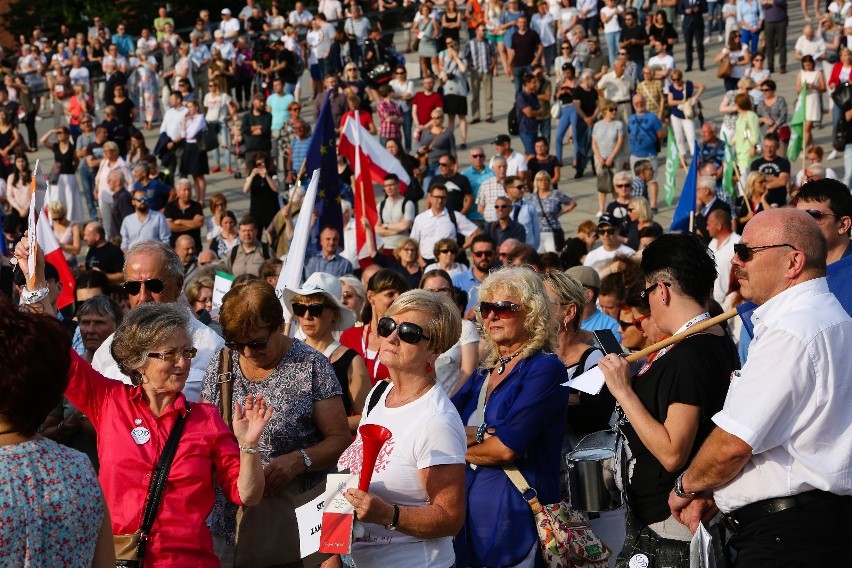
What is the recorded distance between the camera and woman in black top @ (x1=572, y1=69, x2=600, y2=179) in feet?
66.6

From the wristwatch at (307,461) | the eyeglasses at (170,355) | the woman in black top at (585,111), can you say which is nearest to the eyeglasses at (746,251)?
the wristwatch at (307,461)

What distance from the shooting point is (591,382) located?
4.70 metres

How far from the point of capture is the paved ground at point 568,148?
1959cm

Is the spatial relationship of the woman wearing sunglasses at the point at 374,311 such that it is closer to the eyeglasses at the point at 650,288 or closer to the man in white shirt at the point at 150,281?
the man in white shirt at the point at 150,281

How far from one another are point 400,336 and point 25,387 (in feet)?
5.39

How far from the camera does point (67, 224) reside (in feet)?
54.0

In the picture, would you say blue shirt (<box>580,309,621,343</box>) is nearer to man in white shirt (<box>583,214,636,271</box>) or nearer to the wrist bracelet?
the wrist bracelet

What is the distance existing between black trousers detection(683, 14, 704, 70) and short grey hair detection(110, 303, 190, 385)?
2282 cm

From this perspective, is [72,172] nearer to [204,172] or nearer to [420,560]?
[204,172]

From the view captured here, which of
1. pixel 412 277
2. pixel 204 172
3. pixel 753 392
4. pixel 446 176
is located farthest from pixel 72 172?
pixel 753 392

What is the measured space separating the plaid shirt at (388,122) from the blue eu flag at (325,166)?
911cm

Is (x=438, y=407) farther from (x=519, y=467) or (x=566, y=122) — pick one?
(x=566, y=122)

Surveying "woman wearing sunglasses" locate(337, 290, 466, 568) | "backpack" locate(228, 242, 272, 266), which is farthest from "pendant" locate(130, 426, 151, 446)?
"backpack" locate(228, 242, 272, 266)

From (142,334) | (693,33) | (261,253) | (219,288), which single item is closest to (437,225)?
(261,253)
